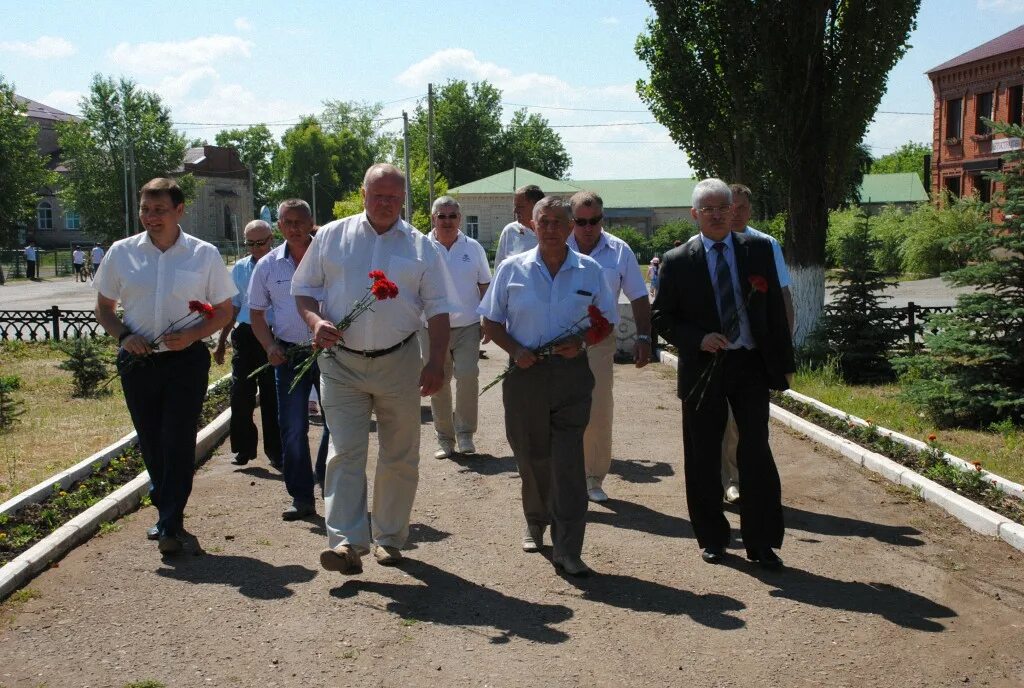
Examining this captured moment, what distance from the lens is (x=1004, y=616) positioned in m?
5.13

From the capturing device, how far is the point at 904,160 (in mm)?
124938

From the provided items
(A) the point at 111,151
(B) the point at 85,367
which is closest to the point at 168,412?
(B) the point at 85,367

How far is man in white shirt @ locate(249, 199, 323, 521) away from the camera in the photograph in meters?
7.24

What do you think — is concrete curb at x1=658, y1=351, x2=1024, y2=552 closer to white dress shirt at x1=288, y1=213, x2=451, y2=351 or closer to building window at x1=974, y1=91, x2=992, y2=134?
white dress shirt at x1=288, y1=213, x2=451, y2=351

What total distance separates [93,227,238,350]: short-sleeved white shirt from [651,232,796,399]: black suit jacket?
272 centimetres

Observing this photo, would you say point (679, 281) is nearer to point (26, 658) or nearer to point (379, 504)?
point (379, 504)

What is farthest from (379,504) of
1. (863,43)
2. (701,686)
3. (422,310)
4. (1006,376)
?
(863,43)

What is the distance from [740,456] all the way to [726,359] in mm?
542

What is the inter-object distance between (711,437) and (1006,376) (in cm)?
489

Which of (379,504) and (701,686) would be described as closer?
(701,686)

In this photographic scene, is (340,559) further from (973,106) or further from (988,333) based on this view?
(973,106)

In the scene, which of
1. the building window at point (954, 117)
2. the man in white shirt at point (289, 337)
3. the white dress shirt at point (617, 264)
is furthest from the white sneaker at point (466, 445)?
the building window at point (954, 117)

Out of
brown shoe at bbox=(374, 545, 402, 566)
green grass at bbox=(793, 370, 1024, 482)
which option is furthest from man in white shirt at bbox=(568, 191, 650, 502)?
green grass at bbox=(793, 370, 1024, 482)

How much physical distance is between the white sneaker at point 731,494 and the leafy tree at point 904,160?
118 m
